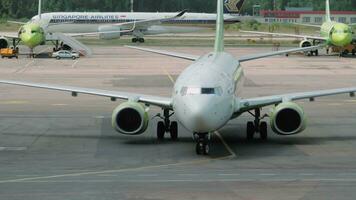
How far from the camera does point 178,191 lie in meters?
24.2

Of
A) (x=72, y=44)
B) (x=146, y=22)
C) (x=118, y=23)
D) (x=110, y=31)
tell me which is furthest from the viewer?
(x=118, y=23)

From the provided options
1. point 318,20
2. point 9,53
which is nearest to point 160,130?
point 9,53

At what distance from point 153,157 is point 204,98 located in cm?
297

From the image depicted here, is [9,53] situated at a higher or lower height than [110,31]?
lower

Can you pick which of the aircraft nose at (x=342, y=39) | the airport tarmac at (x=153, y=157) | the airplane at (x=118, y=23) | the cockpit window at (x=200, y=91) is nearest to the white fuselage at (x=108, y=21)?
the airplane at (x=118, y=23)

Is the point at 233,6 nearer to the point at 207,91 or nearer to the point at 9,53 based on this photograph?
the point at 9,53

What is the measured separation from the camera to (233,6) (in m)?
144

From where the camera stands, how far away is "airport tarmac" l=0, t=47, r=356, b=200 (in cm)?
2428

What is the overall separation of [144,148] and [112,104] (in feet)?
51.2

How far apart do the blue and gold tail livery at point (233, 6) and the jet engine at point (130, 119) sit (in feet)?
364

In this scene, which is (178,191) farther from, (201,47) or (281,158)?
(201,47)

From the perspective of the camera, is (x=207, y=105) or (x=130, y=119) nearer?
(x=207, y=105)

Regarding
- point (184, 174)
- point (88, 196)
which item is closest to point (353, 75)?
point (184, 174)

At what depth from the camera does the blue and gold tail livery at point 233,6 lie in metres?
143
